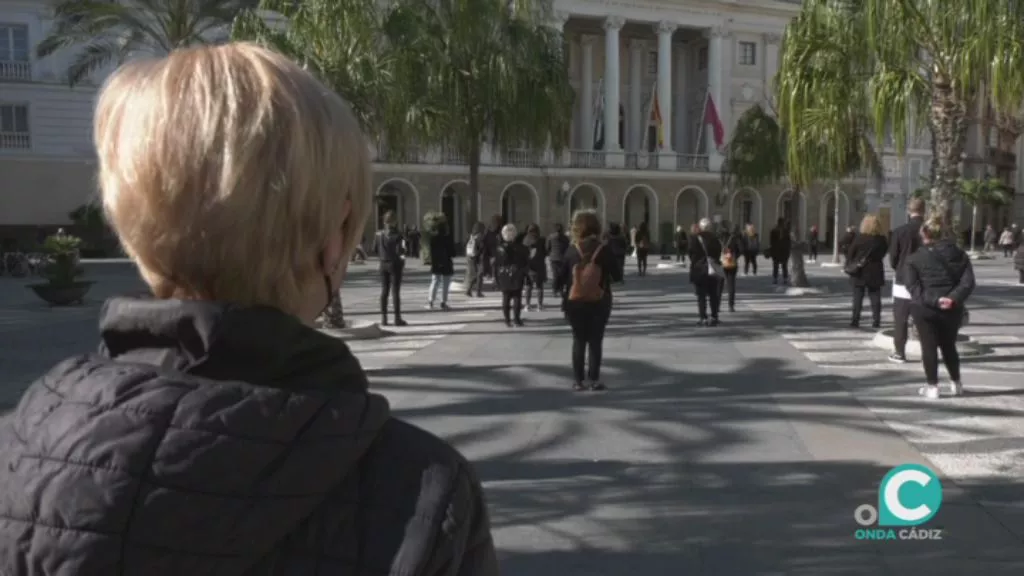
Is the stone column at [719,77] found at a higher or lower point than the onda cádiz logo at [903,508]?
higher

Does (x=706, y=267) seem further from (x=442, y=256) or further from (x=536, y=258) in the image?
(x=442, y=256)

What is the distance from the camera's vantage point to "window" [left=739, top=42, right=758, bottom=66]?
46875 mm

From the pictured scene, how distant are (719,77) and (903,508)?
43654mm

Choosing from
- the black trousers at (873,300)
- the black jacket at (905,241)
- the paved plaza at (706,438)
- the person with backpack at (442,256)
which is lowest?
the paved plaza at (706,438)

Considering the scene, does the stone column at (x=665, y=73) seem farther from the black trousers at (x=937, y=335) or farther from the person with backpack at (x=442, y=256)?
the black trousers at (x=937, y=335)

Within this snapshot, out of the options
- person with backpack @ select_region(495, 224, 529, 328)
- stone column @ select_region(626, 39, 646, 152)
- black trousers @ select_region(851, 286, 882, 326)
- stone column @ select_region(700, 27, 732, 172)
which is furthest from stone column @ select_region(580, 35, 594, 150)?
black trousers @ select_region(851, 286, 882, 326)

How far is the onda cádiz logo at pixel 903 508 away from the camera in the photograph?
15.1 ft

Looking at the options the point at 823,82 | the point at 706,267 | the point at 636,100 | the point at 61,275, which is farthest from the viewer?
the point at 636,100

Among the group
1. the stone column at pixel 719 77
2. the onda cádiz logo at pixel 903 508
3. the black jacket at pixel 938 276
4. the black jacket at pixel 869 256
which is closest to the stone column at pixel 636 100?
the stone column at pixel 719 77

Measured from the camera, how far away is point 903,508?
16.6 ft

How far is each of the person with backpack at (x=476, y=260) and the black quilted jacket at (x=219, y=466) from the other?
16.2 meters

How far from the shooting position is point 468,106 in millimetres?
18703

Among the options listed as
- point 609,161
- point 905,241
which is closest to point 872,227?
point 905,241

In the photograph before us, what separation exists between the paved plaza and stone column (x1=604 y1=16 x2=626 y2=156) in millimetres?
32011
